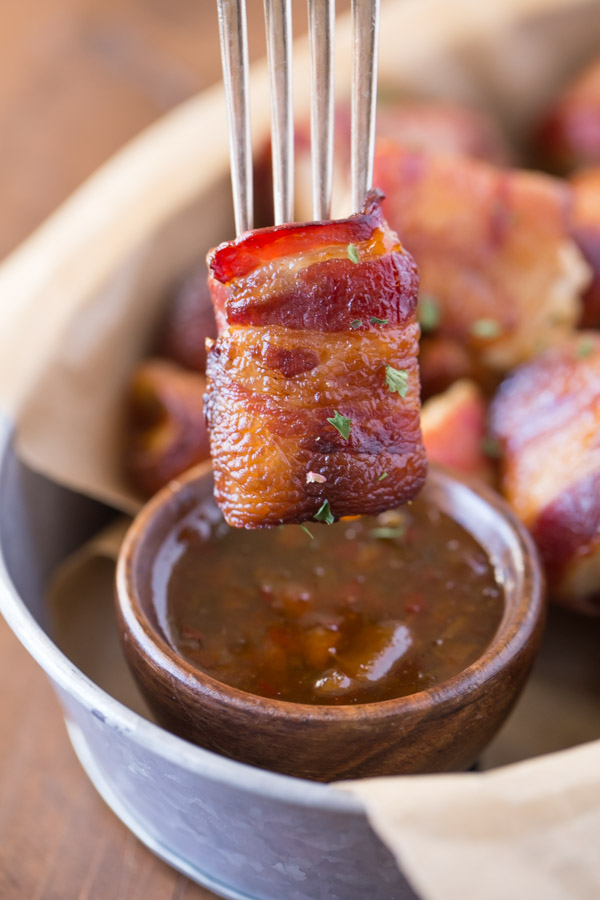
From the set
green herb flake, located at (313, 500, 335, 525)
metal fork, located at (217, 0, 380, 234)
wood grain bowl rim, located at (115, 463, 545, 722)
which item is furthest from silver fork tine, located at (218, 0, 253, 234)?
wood grain bowl rim, located at (115, 463, 545, 722)

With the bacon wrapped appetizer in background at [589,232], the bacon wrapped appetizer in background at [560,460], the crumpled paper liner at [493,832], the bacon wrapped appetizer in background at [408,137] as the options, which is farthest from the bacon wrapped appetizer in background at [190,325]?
the crumpled paper liner at [493,832]

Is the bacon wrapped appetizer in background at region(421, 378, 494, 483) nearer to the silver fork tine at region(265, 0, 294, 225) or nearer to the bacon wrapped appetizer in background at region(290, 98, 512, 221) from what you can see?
the bacon wrapped appetizer in background at region(290, 98, 512, 221)

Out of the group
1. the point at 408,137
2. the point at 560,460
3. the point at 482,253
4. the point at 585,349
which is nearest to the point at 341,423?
the point at 560,460

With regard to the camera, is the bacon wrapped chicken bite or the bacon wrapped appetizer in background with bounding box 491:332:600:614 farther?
the bacon wrapped chicken bite

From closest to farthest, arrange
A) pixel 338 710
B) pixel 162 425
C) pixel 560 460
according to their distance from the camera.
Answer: pixel 338 710 → pixel 560 460 → pixel 162 425

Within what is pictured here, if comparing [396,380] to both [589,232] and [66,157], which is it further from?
[66,157]

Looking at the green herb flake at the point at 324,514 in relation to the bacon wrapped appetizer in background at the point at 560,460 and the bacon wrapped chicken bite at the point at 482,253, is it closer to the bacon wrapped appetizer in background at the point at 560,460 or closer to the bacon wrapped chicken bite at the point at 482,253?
the bacon wrapped appetizer in background at the point at 560,460

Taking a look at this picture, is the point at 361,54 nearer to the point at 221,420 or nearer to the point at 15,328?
the point at 221,420
